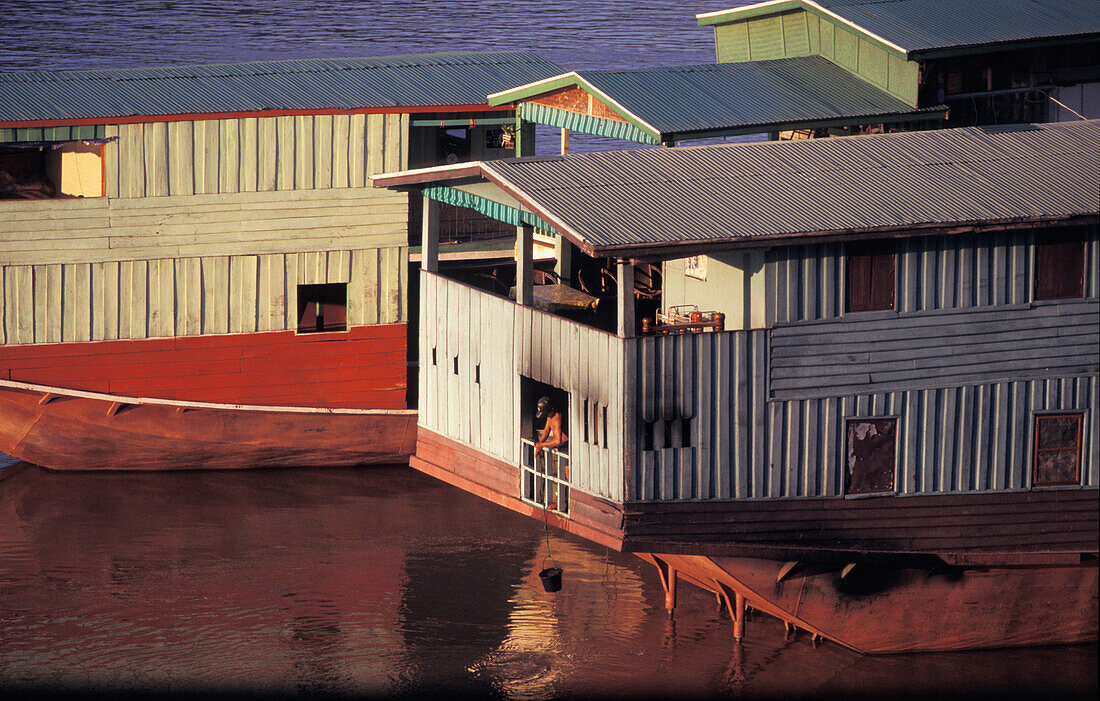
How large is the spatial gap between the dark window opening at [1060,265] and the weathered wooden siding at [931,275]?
94mm

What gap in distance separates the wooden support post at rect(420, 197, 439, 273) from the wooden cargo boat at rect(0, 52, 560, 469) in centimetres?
549

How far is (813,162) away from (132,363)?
1286 centimetres

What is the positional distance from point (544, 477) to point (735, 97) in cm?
935

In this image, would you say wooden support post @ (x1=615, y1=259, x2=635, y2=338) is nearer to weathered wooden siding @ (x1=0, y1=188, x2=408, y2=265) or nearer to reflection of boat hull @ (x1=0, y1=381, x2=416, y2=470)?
weathered wooden siding @ (x1=0, y1=188, x2=408, y2=265)

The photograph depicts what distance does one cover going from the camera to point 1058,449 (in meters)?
20.5

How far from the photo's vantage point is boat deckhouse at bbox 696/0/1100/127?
2725cm

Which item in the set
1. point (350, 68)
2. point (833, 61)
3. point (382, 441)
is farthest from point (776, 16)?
point (382, 441)

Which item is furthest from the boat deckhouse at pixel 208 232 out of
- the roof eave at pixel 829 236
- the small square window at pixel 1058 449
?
the small square window at pixel 1058 449

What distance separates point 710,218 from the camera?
63.7 ft

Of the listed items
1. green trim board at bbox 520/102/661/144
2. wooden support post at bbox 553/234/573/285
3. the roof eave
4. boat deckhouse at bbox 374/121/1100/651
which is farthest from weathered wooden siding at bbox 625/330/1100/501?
wooden support post at bbox 553/234/573/285

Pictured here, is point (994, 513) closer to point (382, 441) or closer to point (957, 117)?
point (957, 117)

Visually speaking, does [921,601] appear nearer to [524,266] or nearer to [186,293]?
[524,266]

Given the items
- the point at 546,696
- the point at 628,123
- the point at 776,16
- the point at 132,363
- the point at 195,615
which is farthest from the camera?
the point at 776,16

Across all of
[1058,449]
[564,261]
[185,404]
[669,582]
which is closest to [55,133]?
[185,404]
